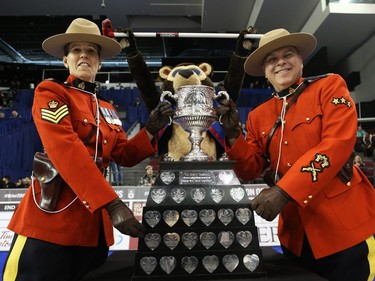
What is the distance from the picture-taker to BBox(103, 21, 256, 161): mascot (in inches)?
77.7

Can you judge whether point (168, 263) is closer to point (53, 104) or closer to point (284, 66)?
point (53, 104)

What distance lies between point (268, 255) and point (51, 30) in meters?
11.0

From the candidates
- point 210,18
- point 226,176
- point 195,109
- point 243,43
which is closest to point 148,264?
point 226,176

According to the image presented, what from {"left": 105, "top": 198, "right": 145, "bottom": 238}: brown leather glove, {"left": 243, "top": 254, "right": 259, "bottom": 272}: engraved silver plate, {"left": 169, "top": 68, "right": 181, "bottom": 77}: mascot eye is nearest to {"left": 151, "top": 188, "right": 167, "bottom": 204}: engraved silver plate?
{"left": 105, "top": 198, "right": 145, "bottom": 238}: brown leather glove

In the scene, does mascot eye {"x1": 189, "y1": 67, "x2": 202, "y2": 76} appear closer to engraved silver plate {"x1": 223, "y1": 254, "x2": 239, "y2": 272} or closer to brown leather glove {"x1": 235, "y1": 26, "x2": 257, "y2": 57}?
brown leather glove {"x1": 235, "y1": 26, "x2": 257, "y2": 57}

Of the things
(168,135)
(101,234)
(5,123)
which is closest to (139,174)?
(5,123)

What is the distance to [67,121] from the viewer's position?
1234 millimetres

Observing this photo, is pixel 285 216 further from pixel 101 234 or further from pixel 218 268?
pixel 101 234

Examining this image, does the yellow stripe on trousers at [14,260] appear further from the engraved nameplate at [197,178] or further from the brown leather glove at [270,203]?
the brown leather glove at [270,203]

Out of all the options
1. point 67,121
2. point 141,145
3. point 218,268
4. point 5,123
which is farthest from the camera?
point 5,123

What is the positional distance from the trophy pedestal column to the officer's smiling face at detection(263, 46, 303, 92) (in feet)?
1.95

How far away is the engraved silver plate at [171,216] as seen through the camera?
1115 millimetres

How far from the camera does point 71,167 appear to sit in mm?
1132

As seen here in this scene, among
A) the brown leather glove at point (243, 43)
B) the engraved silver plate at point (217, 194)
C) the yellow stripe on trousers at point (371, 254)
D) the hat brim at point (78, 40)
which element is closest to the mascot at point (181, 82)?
the brown leather glove at point (243, 43)
